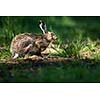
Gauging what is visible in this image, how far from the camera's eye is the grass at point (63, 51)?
23.0 feet

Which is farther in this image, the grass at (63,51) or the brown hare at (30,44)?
the brown hare at (30,44)

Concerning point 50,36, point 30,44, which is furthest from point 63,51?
point 30,44

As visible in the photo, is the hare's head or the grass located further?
the hare's head

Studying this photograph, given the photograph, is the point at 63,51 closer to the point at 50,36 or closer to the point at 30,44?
the point at 50,36

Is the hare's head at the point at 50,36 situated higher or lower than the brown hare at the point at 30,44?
higher

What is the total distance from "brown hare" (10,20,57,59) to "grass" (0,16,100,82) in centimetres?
7

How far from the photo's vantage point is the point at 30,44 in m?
7.18

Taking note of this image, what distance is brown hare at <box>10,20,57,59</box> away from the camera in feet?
23.6

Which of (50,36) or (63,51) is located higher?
(50,36)

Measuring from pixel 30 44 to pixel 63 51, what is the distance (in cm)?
38

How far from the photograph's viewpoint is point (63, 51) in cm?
718

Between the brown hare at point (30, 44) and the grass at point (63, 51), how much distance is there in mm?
68

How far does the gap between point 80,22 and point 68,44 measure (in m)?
0.30
